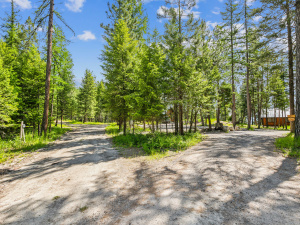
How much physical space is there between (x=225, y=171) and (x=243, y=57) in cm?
2113

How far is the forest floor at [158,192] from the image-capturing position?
2947 mm

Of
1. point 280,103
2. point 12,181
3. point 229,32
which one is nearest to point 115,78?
point 12,181

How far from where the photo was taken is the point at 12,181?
519 cm

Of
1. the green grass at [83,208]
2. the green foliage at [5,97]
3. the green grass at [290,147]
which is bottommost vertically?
the green grass at [83,208]

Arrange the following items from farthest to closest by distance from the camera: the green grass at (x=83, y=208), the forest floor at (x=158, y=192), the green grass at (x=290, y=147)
Result: the green grass at (x=290, y=147), the green grass at (x=83, y=208), the forest floor at (x=158, y=192)

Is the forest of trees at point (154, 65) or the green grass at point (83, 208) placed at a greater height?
the forest of trees at point (154, 65)

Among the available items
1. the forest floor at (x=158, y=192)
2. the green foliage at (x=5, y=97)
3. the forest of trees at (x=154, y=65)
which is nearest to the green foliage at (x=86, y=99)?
the forest of trees at (x=154, y=65)

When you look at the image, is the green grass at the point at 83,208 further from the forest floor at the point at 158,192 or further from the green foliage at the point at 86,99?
the green foliage at the point at 86,99

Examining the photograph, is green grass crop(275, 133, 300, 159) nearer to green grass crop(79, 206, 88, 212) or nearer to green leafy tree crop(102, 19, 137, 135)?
green grass crop(79, 206, 88, 212)

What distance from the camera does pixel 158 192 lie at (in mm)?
3896

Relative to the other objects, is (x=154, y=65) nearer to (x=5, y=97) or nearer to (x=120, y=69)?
(x=120, y=69)

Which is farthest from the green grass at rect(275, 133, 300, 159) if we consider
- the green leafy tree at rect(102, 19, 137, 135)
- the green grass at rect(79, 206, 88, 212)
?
the green leafy tree at rect(102, 19, 137, 135)

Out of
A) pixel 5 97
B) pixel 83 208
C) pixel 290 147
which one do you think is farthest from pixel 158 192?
pixel 5 97

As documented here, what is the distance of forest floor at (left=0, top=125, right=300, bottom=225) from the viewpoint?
2.95 m
